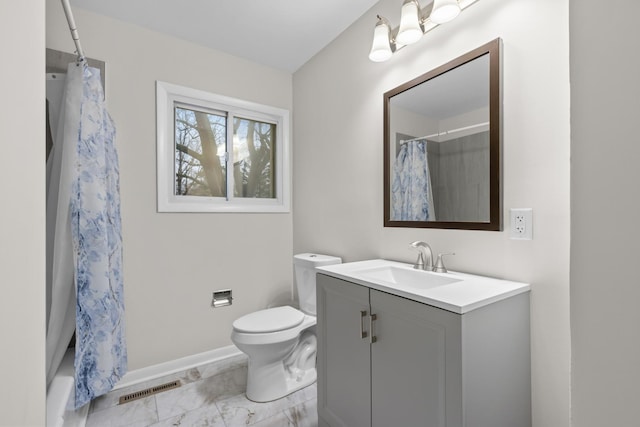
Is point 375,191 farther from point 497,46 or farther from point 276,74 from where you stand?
point 276,74

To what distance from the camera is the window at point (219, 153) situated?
2.14 metres

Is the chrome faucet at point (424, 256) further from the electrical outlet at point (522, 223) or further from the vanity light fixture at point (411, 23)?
the vanity light fixture at point (411, 23)

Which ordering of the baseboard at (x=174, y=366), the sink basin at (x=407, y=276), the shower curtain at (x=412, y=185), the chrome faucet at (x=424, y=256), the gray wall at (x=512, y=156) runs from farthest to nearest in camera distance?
1. the baseboard at (x=174, y=366)
2. the shower curtain at (x=412, y=185)
3. the chrome faucet at (x=424, y=256)
4. the sink basin at (x=407, y=276)
5. the gray wall at (x=512, y=156)

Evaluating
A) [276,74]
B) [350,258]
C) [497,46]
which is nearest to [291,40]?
[276,74]

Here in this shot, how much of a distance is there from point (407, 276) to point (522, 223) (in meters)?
0.55

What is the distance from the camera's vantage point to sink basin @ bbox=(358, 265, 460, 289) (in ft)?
4.35

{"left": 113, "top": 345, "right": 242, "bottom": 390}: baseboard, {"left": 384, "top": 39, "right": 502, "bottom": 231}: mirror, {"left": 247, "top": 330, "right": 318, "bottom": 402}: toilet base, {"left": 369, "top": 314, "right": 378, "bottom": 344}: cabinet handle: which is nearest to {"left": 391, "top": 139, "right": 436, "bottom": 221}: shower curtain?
{"left": 384, "top": 39, "right": 502, "bottom": 231}: mirror

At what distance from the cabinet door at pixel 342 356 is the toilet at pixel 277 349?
0.34m

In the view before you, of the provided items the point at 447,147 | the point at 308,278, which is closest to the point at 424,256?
the point at 447,147

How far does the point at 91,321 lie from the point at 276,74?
87.5 inches

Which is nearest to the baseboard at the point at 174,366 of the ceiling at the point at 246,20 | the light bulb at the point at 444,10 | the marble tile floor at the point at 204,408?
the marble tile floor at the point at 204,408

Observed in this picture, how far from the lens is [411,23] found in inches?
55.7

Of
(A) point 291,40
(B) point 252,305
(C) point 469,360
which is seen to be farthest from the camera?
(B) point 252,305

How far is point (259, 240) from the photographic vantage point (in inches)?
98.2
